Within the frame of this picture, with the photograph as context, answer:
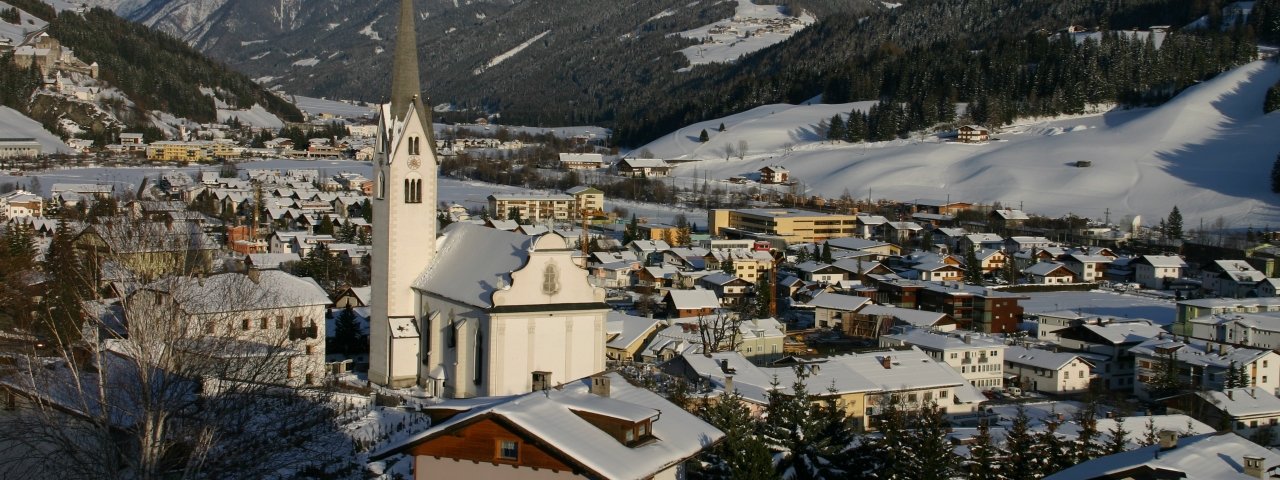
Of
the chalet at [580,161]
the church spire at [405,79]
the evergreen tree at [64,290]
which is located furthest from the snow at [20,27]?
the church spire at [405,79]

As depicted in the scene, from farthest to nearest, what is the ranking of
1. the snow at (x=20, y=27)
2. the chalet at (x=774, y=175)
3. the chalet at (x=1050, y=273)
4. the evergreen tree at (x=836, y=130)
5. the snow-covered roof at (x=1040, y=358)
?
the snow at (x=20, y=27) → the evergreen tree at (x=836, y=130) → the chalet at (x=774, y=175) → the chalet at (x=1050, y=273) → the snow-covered roof at (x=1040, y=358)

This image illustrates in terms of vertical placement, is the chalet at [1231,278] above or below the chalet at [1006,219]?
below

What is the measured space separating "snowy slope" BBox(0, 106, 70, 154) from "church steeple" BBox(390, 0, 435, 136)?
219 feet

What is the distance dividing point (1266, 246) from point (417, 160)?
36.1m

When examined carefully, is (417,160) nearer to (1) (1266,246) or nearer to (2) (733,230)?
(2) (733,230)

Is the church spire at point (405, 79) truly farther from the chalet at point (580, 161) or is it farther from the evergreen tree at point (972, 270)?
the chalet at point (580, 161)

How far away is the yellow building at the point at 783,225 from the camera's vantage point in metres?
51.7

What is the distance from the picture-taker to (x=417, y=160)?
2083 centimetres

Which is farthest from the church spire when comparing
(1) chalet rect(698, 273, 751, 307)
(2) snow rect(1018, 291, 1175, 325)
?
(2) snow rect(1018, 291, 1175, 325)

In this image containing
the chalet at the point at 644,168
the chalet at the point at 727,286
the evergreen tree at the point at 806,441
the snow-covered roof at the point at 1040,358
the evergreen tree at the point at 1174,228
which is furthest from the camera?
the chalet at the point at 644,168

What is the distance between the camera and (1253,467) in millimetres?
11781

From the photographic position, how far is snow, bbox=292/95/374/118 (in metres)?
162

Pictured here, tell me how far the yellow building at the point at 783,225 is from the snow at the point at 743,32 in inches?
4082

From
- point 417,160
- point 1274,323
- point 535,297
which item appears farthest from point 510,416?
point 1274,323
